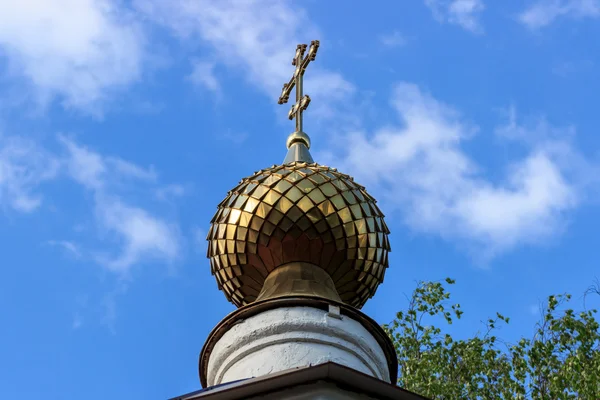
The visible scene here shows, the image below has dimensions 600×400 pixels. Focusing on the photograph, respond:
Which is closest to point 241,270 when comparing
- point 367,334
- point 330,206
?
point 330,206

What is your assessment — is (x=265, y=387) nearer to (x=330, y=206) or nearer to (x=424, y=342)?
(x=330, y=206)

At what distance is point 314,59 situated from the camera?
32.0 feet

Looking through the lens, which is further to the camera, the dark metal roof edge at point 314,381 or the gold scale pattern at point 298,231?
the gold scale pattern at point 298,231

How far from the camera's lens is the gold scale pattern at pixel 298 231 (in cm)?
740

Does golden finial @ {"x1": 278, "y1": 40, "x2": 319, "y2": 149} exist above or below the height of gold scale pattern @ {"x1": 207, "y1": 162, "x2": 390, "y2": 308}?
above

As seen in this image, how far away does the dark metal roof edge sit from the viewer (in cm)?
446

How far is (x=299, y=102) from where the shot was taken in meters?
9.52

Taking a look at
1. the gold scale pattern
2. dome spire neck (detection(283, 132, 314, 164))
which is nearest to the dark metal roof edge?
the gold scale pattern

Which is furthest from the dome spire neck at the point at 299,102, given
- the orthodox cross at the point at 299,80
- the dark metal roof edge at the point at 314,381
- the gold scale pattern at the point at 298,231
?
the dark metal roof edge at the point at 314,381

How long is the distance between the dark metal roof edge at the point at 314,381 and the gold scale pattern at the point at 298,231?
2822 millimetres

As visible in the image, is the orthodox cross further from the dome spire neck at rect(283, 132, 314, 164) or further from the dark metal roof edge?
the dark metal roof edge

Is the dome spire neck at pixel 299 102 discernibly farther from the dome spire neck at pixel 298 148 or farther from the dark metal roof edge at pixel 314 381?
the dark metal roof edge at pixel 314 381

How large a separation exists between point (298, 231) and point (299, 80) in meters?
2.80

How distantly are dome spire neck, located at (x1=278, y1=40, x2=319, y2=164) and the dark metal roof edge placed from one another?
13.2 ft
